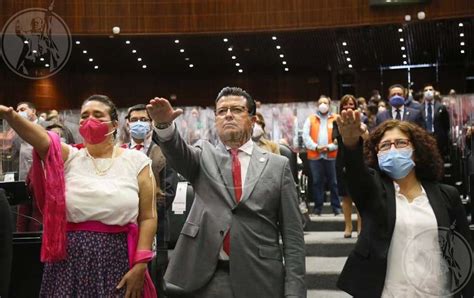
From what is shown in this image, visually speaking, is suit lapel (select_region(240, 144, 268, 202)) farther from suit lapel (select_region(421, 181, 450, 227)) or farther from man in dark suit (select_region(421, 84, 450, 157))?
man in dark suit (select_region(421, 84, 450, 157))

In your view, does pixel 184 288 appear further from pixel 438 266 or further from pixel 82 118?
pixel 438 266

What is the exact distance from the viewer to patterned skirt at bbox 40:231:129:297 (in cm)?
256

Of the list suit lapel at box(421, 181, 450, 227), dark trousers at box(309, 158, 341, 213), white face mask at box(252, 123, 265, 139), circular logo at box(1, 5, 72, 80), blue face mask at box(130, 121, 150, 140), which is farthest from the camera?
circular logo at box(1, 5, 72, 80)

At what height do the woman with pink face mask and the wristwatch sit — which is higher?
the wristwatch

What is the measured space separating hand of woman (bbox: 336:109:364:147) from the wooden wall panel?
1202 cm

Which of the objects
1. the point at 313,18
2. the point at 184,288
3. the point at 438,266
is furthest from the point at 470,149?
the point at 313,18

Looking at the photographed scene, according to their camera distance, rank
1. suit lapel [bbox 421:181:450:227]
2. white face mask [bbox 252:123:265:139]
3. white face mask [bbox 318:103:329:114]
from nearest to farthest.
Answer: suit lapel [bbox 421:181:450:227] < white face mask [bbox 252:123:265:139] < white face mask [bbox 318:103:329:114]

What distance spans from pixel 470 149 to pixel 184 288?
178 inches

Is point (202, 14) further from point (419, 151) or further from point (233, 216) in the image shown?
point (233, 216)

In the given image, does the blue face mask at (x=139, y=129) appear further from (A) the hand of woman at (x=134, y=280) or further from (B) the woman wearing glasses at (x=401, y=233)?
(B) the woman wearing glasses at (x=401, y=233)

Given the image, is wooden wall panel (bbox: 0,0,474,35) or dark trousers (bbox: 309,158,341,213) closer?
dark trousers (bbox: 309,158,341,213)

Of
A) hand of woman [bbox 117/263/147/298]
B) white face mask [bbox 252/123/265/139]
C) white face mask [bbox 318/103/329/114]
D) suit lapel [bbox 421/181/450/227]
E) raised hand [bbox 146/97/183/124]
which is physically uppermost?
white face mask [bbox 318/103/329/114]

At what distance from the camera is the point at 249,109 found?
2.77 meters

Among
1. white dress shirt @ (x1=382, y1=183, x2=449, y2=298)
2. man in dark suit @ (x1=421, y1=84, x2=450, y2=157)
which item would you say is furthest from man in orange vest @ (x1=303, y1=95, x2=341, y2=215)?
white dress shirt @ (x1=382, y1=183, x2=449, y2=298)
